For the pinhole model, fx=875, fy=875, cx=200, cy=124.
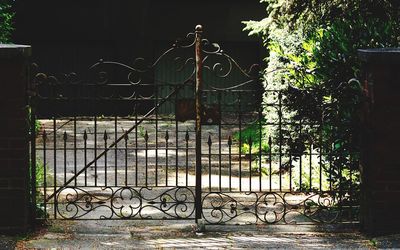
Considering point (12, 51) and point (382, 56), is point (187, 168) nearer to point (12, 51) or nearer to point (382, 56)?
point (12, 51)

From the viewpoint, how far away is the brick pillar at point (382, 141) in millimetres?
→ 8312

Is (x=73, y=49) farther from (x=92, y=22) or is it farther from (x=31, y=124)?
(x=31, y=124)

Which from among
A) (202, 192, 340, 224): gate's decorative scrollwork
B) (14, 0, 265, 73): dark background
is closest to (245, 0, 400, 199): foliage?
(202, 192, 340, 224): gate's decorative scrollwork

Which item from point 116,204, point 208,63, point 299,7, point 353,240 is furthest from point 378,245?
point 208,63

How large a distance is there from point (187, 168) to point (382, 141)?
7.16 ft

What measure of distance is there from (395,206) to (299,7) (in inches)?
186

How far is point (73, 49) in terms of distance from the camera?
22.4 metres

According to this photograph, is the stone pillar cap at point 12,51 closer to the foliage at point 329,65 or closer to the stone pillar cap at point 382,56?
the foliage at point 329,65

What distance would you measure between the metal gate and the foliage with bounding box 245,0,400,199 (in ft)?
0.69

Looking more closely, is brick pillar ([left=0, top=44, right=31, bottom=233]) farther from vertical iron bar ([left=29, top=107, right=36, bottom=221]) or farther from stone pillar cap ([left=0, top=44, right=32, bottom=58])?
vertical iron bar ([left=29, top=107, right=36, bottom=221])

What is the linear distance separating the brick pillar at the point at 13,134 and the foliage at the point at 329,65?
8.43ft

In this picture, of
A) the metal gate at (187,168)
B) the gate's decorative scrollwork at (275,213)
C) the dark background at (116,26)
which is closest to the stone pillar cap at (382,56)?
the metal gate at (187,168)

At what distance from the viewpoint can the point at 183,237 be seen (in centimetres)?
839

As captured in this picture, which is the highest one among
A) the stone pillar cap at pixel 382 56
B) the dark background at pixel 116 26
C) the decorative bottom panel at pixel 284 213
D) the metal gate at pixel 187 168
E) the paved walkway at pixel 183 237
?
the dark background at pixel 116 26
